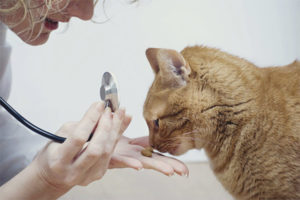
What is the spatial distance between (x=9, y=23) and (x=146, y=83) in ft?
3.11

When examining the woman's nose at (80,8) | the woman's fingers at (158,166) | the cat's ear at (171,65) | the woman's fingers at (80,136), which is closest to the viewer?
the woman's fingers at (80,136)

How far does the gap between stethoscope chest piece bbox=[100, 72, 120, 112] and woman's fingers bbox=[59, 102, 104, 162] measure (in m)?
0.04

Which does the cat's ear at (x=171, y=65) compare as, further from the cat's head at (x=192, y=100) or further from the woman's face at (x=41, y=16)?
the woman's face at (x=41, y=16)

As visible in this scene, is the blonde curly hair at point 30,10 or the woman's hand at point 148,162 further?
the blonde curly hair at point 30,10

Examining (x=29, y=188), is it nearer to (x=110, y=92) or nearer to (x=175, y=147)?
(x=110, y=92)

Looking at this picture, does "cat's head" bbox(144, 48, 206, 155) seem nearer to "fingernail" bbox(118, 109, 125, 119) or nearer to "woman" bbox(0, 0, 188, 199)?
"woman" bbox(0, 0, 188, 199)

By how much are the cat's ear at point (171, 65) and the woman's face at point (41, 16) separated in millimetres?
260

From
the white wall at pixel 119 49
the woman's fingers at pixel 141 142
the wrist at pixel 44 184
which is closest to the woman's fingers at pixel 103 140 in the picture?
the wrist at pixel 44 184

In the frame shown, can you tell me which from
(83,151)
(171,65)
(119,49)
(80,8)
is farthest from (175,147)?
(119,49)

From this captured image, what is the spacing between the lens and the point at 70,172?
0.80 m

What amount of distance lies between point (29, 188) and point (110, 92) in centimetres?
29

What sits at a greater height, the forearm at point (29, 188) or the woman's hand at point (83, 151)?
the woman's hand at point (83, 151)

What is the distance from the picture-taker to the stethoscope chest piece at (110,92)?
0.83 metres

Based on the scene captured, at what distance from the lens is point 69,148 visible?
77 cm
